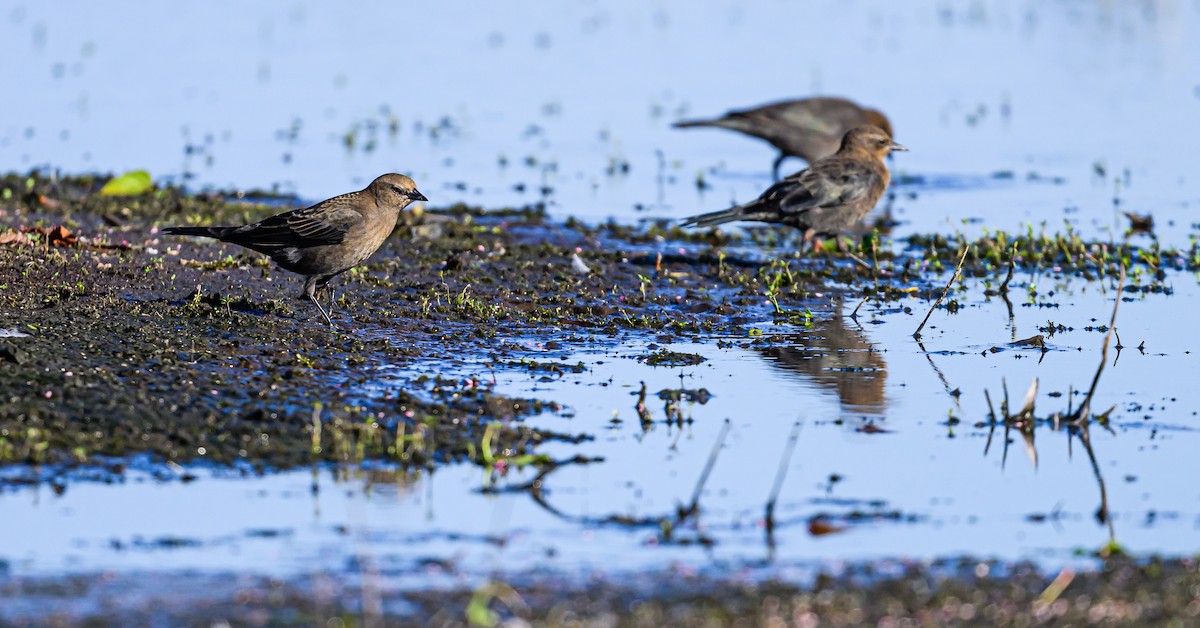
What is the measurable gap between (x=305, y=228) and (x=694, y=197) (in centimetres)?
642

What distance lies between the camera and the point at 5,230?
36.0 feet

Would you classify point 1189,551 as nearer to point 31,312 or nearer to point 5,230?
point 31,312

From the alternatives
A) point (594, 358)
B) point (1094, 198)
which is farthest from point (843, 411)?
point (1094, 198)

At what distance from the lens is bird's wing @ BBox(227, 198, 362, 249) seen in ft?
32.4

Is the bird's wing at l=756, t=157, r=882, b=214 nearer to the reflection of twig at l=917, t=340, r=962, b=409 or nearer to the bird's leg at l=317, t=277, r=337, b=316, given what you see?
the reflection of twig at l=917, t=340, r=962, b=409

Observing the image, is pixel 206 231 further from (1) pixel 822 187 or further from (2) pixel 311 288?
(1) pixel 822 187

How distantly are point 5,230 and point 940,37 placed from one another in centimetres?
1879

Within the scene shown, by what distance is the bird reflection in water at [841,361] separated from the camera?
873cm

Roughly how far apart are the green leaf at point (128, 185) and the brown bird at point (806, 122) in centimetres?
548

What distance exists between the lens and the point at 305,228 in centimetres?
988

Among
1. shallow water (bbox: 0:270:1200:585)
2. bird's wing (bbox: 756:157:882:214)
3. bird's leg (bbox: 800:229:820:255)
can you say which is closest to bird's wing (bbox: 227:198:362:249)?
shallow water (bbox: 0:270:1200:585)

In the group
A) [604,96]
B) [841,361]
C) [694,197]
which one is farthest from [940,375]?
[604,96]

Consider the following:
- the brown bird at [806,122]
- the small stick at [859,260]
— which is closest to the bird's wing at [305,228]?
the small stick at [859,260]

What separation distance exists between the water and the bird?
75 cm
